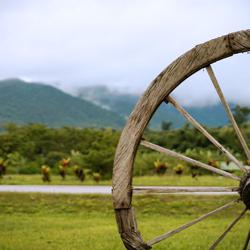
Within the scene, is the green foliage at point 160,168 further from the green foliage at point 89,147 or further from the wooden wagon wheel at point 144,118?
the wooden wagon wheel at point 144,118

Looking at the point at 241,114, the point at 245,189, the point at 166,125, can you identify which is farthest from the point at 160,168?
the point at 166,125

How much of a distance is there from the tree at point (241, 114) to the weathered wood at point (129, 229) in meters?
26.4

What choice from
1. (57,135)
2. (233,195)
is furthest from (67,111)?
(233,195)

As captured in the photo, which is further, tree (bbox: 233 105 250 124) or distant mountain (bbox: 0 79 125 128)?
distant mountain (bbox: 0 79 125 128)

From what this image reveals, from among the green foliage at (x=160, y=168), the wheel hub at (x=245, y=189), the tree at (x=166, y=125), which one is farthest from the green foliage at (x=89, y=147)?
the wheel hub at (x=245, y=189)

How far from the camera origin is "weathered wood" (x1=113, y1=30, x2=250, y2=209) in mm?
4949

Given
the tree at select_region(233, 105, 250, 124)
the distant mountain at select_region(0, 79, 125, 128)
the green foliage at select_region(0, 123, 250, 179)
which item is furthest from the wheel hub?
the distant mountain at select_region(0, 79, 125, 128)

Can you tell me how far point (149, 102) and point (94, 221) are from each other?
631 cm

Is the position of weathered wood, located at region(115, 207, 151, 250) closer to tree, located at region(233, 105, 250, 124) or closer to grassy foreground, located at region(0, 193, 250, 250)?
grassy foreground, located at region(0, 193, 250, 250)

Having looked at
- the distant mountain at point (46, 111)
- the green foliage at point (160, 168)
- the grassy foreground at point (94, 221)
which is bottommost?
the grassy foreground at point (94, 221)

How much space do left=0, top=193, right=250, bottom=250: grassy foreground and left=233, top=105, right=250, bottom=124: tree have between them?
730 inches

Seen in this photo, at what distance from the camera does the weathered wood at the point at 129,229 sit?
4953 millimetres

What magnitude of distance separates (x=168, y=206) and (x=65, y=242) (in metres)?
4.50

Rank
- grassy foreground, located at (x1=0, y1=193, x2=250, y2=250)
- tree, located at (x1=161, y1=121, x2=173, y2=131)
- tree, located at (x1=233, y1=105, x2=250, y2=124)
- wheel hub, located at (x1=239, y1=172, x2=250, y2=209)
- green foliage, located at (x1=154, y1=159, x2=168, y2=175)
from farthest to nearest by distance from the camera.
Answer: tree, located at (x1=161, y1=121, x2=173, y2=131) → tree, located at (x1=233, y1=105, x2=250, y2=124) → green foliage, located at (x1=154, y1=159, x2=168, y2=175) → grassy foreground, located at (x1=0, y1=193, x2=250, y2=250) → wheel hub, located at (x1=239, y1=172, x2=250, y2=209)
